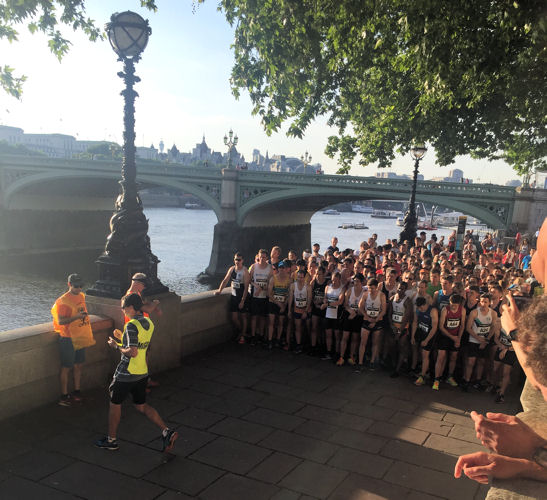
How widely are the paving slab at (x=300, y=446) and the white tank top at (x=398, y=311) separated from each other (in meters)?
2.97

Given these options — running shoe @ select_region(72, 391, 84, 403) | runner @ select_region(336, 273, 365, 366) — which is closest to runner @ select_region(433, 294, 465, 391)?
runner @ select_region(336, 273, 365, 366)

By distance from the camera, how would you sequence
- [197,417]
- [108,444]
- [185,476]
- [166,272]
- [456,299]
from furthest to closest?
[166,272] → [456,299] → [197,417] → [108,444] → [185,476]

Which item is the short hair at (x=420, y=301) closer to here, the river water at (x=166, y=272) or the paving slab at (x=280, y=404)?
the paving slab at (x=280, y=404)

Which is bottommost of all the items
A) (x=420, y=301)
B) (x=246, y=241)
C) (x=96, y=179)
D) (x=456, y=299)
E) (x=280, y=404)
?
(x=246, y=241)

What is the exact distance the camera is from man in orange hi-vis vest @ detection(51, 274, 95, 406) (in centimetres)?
549

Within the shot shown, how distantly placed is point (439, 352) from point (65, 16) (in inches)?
319

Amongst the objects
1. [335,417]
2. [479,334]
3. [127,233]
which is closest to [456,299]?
[479,334]

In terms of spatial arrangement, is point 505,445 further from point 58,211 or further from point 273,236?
point 58,211

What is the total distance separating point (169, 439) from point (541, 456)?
3.60m

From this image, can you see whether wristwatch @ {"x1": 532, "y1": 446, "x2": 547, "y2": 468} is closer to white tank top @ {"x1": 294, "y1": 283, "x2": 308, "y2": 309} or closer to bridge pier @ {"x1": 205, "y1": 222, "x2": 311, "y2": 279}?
white tank top @ {"x1": 294, "y1": 283, "x2": 308, "y2": 309}

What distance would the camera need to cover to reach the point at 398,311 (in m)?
7.49

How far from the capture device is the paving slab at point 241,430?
5.03 m

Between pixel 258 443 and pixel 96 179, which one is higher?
pixel 96 179

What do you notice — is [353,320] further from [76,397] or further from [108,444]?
[108,444]
